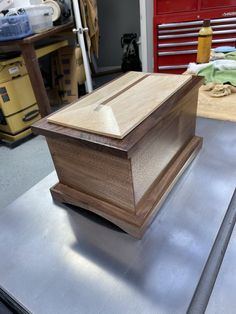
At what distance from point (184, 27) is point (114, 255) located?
2334 millimetres

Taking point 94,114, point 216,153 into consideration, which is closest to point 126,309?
point 94,114

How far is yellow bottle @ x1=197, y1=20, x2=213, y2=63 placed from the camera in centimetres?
112

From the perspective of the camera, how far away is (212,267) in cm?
42

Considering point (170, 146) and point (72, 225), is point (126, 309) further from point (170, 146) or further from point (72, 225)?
point (170, 146)

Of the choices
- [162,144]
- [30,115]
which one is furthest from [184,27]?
[162,144]

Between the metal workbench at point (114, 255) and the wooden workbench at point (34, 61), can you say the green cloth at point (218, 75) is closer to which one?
the metal workbench at point (114, 255)

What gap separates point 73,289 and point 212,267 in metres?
0.24

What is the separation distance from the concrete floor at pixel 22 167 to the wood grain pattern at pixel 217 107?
1.30 meters

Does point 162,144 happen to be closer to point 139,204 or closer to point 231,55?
point 139,204

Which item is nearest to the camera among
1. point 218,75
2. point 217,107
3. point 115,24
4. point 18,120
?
point 217,107

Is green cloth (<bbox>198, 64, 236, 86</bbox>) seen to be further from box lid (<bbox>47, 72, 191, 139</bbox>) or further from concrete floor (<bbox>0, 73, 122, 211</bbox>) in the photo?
concrete floor (<bbox>0, 73, 122, 211</bbox>)

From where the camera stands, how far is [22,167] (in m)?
1.99

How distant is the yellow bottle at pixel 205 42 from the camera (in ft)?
3.66

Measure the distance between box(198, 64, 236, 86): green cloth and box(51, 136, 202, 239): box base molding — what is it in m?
0.55
